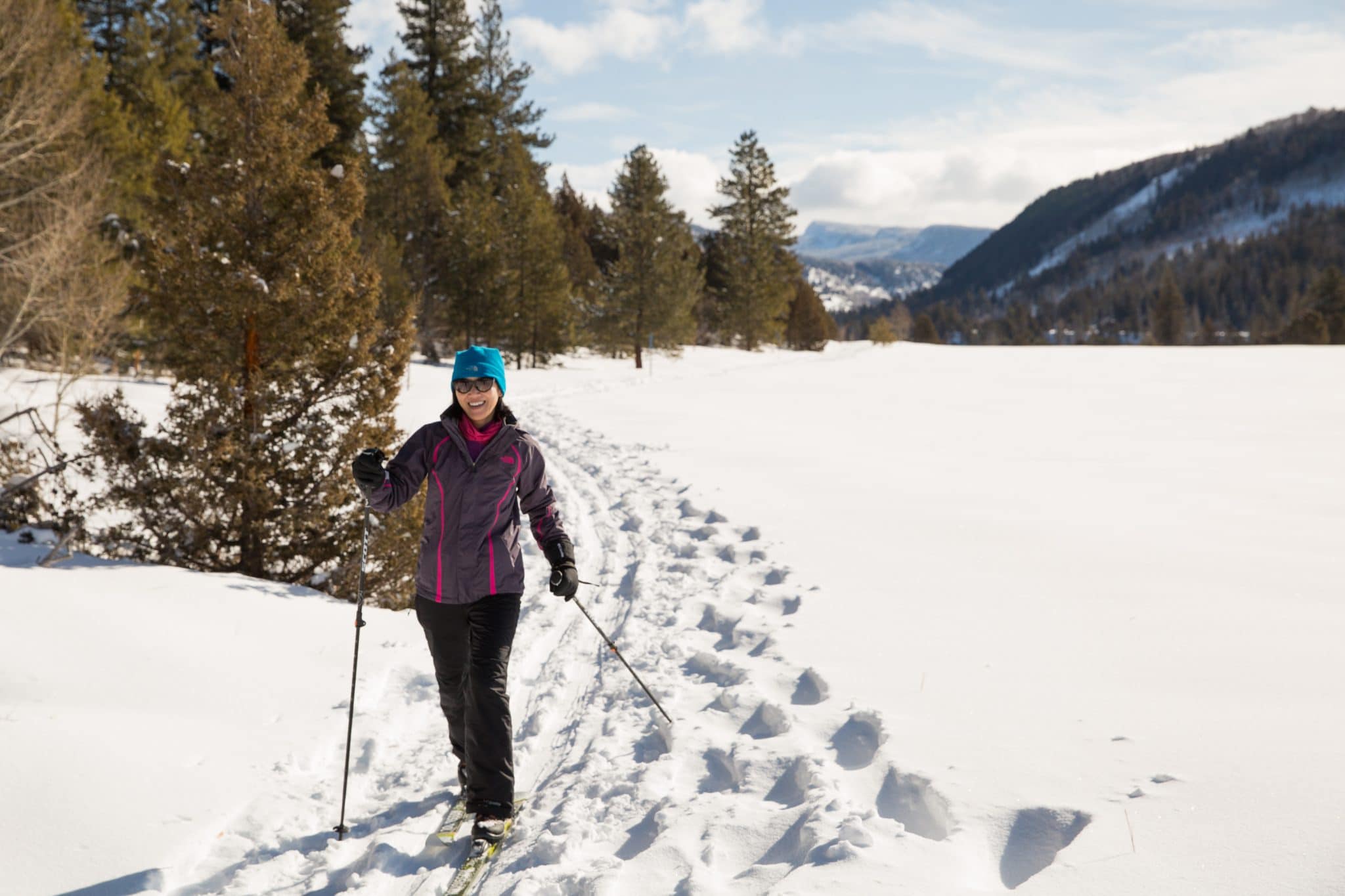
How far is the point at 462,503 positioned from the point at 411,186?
3526cm

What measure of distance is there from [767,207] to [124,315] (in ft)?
164

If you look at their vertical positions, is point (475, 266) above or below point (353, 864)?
above

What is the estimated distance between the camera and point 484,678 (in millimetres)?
3770

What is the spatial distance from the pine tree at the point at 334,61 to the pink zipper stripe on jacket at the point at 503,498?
2954cm

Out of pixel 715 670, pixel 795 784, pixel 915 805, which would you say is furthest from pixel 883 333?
pixel 915 805

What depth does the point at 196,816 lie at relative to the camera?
3865 mm

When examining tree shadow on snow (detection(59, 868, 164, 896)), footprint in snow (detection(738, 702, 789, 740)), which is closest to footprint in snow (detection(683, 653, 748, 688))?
footprint in snow (detection(738, 702, 789, 740))

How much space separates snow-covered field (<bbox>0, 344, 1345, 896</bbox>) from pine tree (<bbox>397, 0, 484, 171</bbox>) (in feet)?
129

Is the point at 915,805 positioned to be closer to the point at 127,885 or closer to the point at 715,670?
the point at 715,670

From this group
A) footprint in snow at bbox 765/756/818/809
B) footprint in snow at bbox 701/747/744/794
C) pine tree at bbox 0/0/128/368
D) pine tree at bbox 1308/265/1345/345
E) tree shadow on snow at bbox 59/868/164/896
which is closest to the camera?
tree shadow on snow at bbox 59/868/164/896

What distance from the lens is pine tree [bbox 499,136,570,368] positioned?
35.1m

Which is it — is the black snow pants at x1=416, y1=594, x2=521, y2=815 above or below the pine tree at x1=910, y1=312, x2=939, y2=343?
below

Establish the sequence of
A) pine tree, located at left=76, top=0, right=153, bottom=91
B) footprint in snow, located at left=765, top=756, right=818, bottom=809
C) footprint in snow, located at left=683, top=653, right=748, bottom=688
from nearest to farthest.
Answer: footprint in snow, located at left=765, top=756, right=818, bottom=809
footprint in snow, located at left=683, top=653, right=748, bottom=688
pine tree, located at left=76, top=0, right=153, bottom=91

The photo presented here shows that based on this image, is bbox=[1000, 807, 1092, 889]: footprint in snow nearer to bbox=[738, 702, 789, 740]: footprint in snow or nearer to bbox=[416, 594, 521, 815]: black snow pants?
bbox=[738, 702, 789, 740]: footprint in snow
